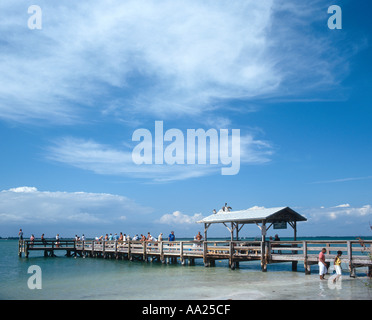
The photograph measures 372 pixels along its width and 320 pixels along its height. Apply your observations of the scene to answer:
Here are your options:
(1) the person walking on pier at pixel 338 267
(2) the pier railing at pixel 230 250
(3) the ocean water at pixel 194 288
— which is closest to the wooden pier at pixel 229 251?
(2) the pier railing at pixel 230 250

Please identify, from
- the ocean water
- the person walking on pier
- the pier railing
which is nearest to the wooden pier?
the pier railing

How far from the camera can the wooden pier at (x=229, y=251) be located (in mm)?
19569

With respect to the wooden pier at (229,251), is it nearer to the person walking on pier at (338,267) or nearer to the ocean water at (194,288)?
the person walking on pier at (338,267)

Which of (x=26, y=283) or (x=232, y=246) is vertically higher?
(x=232, y=246)

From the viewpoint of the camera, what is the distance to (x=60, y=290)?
1805 cm

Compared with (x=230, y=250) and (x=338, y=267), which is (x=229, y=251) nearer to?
(x=230, y=250)

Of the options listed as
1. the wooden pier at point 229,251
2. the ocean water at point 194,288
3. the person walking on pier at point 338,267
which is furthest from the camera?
the wooden pier at point 229,251

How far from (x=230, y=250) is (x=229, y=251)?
251mm

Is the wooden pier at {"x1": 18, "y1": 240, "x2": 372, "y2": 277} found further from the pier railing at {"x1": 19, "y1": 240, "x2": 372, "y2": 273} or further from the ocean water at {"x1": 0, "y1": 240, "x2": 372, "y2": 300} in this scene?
the ocean water at {"x1": 0, "y1": 240, "x2": 372, "y2": 300}
